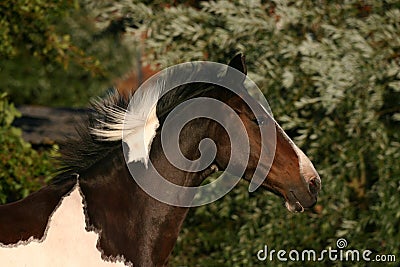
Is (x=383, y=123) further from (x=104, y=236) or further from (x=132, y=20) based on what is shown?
(x=104, y=236)

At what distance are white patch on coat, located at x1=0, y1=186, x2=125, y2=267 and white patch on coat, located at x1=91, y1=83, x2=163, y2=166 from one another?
15.1 inches

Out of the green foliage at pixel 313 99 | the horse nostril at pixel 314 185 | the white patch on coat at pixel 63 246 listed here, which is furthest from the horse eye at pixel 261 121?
the green foliage at pixel 313 99

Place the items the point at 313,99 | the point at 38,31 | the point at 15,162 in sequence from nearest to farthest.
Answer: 1. the point at 15,162
2. the point at 313,99
3. the point at 38,31

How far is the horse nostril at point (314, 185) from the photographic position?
3.93m

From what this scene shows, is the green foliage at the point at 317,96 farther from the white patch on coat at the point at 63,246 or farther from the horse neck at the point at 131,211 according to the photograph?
the white patch on coat at the point at 63,246

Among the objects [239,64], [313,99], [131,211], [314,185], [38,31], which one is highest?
[239,64]

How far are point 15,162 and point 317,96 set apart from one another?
114 inches

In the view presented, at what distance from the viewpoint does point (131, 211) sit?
12.7 ft

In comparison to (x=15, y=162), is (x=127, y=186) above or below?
above

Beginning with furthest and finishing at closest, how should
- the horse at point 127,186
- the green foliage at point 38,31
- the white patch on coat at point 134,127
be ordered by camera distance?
the green foliage at point 38,31 < the white patch on coat at point 134,127 < the horse at point 127,186

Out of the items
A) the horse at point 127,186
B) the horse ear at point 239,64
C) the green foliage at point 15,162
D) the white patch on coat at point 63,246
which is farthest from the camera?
the green foliage at point 15,162

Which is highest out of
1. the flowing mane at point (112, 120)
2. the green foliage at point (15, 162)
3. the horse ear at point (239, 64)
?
the horse ear at point (239, 64)

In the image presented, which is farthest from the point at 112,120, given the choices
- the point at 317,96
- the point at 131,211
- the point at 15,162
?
the point at 317,96

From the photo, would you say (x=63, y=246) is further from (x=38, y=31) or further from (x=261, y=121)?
(x=38, y=31)
